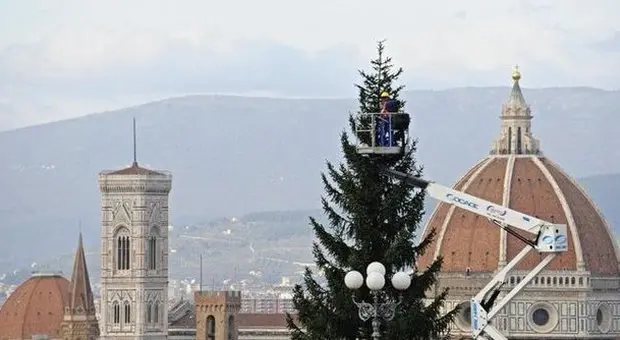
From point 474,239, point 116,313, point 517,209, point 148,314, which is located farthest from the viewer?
point 116,313

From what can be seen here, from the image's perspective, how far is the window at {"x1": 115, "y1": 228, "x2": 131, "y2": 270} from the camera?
195 m

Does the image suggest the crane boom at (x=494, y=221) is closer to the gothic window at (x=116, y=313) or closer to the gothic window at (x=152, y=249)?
the gothic window at (x=116, y=313)

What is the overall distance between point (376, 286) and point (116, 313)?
463 ft

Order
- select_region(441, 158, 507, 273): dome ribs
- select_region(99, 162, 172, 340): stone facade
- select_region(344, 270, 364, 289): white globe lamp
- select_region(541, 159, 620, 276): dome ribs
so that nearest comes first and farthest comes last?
select_region(344, 270, 364, 289): white globe lamp < select_region(441, 158, 507, 273): dome ribs < select_region(541, 159, 620, 276): dome ribs < select_region(99, 162, 172, 340): stone facade

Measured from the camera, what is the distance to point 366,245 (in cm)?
5791

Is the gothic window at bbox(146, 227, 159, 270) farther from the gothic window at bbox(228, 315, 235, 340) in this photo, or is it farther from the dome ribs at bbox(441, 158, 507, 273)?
the dome ribs at bbox(441, 158, 507, 273)

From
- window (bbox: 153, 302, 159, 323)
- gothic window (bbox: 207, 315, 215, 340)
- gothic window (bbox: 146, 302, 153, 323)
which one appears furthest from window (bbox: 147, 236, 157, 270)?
gothic window (bbox: 207, 315, 215, 340)

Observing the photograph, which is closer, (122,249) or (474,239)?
(474,239)

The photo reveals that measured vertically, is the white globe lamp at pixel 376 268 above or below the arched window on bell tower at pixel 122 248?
below

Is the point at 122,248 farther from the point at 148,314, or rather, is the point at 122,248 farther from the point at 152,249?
the point at 148,314

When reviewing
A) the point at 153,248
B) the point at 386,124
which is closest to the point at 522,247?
the point at 153,248

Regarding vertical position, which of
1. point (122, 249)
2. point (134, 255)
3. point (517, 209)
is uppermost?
point (517, 209)

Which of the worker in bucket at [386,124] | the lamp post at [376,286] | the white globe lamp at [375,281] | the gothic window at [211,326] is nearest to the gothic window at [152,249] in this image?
the gothic window at [211,326]

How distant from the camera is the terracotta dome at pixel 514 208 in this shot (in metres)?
163
